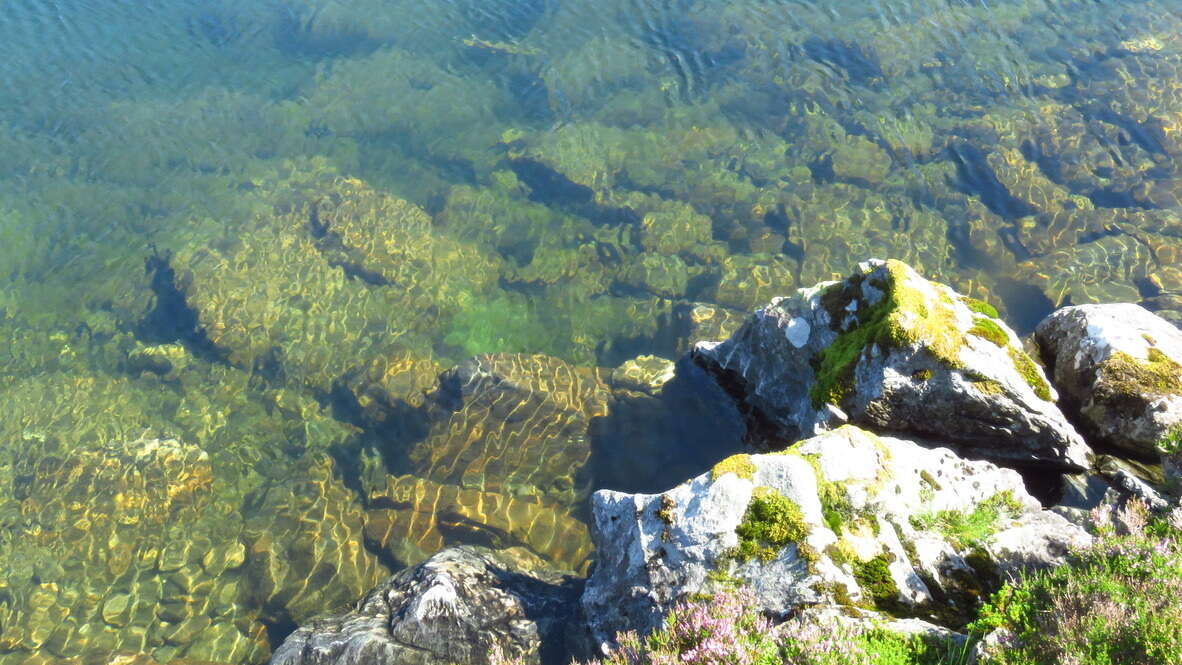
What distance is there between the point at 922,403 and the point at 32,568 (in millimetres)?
17137

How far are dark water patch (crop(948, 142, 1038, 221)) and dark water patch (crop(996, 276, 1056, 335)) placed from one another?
2.74 metres

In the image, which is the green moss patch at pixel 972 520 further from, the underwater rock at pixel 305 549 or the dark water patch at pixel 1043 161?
the dark water patch at pixel 1043 161

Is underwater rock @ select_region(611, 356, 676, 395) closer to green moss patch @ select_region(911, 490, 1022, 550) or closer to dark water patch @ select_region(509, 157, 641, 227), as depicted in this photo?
dark water patch @ select_region(509, 157, 641, 227)

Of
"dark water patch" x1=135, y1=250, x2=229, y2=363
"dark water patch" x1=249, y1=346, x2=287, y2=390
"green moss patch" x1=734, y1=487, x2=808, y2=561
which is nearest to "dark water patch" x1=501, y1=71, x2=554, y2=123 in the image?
"dark water patch" x1=249, y1=346, x2=287, y2=390

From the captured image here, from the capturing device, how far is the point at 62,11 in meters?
32.7

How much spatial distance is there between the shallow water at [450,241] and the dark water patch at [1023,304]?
0.36ft

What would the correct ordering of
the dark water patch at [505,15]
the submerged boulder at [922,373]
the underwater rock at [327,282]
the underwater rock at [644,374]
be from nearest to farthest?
the submerged boulder at [922,373]
the underwater rock at [644,374]
the underwater rock at [327,282]
the dark water patch at [505,15]

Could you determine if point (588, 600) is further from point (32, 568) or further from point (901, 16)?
point (901, 16)

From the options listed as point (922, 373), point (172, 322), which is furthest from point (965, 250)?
point (172, 322)

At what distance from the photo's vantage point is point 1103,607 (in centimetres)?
525

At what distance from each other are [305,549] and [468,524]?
3.38 m

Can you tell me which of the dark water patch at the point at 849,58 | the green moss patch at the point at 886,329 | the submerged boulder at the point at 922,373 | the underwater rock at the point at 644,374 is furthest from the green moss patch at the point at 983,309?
the dark water patch at the point at 849,58

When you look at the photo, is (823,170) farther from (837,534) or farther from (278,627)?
(278,627)

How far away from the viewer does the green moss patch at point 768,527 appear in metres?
7.04
